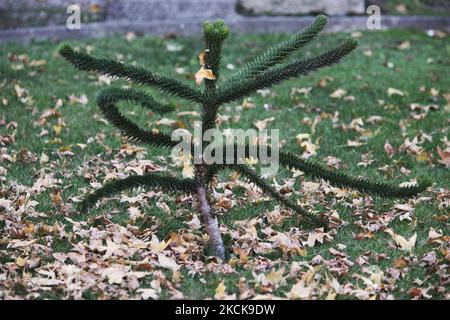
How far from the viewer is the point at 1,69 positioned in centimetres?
833

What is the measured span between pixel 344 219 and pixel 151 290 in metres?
1.76

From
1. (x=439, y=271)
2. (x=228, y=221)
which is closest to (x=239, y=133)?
(x=228, y=221)

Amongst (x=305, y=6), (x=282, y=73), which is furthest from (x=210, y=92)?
(x=305, y=6)

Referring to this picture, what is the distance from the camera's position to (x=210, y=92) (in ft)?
14.2

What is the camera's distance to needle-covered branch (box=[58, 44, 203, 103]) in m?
4.17

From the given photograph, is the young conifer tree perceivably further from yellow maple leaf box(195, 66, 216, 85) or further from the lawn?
the lawn

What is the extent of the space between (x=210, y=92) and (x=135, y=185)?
2.46 feet

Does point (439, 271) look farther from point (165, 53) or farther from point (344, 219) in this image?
point (165, 53)

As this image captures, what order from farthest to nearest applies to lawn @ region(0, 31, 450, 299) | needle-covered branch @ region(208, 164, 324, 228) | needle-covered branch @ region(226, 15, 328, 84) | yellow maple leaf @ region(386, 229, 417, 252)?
1. yellow maple leaf @ region(386, 229, 417, 252)
2. needle-covered branch @ region(208, 164, 324, 228)
3. needle-covered branch @ region(226, 15, 328, 84)
4. lawn @ region(0, 31, 450, 299)

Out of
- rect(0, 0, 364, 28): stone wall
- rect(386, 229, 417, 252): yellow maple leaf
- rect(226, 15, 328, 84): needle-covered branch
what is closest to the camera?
rect(226, 15, 328, 84): needle-covered branch

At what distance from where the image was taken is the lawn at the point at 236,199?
13.4ft

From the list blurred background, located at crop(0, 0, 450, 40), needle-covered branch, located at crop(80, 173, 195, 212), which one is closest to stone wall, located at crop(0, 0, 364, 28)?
blurred background, located at crop(0, 0, 450, 40)
